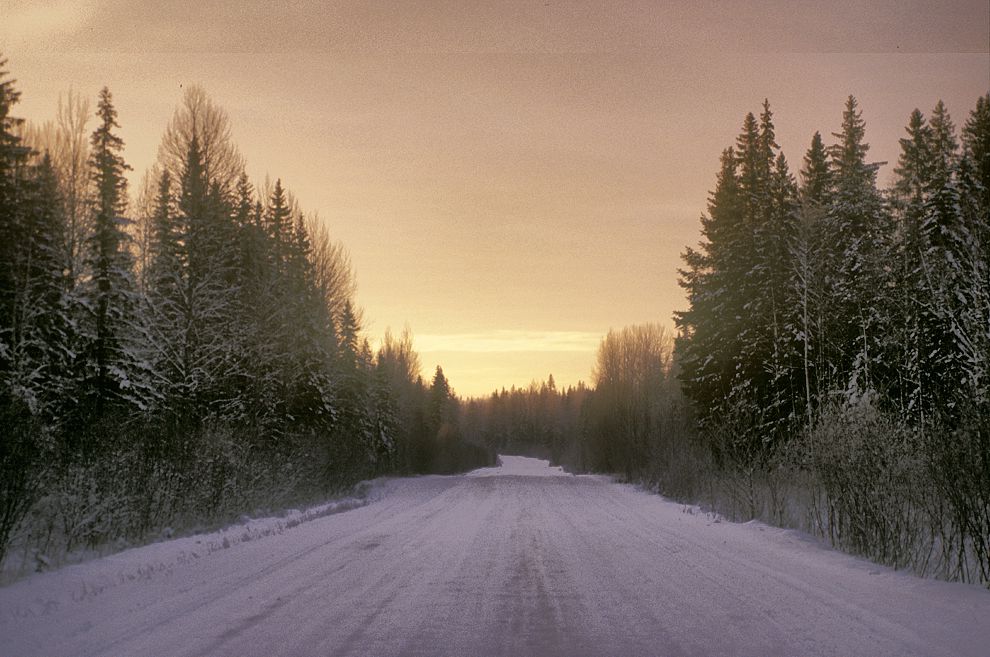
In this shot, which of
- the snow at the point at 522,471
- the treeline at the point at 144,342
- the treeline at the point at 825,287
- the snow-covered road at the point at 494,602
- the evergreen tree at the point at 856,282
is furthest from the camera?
the snow at the point at 522,471

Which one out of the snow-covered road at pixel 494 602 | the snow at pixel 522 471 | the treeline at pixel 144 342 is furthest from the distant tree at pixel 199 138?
the snow at pixel 522 471

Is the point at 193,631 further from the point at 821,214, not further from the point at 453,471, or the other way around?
the point at 453,471

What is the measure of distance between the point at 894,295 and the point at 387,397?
151 ft

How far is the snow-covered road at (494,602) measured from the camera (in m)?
6.09

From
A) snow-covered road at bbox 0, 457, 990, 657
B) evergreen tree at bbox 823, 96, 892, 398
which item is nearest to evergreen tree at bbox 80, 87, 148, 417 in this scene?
snow-covered road at bbox 0, 457, 990, 657

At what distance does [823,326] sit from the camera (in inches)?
1188

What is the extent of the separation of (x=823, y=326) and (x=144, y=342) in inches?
1035

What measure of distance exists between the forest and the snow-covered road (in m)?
1.44

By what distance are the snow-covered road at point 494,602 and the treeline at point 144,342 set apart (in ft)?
5.68

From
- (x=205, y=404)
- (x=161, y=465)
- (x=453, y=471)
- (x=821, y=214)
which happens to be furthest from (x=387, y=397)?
(x=161, y=465)

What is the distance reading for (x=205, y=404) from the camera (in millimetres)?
26844

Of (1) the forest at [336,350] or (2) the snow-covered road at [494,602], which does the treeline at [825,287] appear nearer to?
(1) the forest at [336,350]

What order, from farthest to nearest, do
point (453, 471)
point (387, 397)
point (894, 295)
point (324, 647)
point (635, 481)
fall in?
point (453, 471) → point (387, 397) → point (635, 481) → point (894, 295) → point (324, 647)

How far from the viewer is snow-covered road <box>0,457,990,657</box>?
20.0 feet
